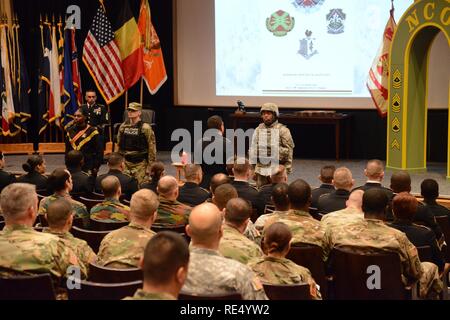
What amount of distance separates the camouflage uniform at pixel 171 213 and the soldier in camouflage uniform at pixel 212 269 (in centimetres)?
218

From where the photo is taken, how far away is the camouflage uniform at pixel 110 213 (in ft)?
18.1

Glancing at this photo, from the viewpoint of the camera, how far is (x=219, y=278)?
3.17 metres

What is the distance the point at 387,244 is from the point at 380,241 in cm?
5

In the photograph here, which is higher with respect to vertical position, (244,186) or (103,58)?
(103,58)


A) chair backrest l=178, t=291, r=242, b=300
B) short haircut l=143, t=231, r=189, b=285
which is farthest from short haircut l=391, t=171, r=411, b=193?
short haircut l=143, t=231, r=189, b=285

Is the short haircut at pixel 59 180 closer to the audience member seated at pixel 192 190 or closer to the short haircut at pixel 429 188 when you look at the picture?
the audience member seated at pixel 192 190

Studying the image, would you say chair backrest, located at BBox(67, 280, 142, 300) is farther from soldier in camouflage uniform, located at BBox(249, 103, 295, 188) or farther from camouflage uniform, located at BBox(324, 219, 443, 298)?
soldier in camouflage uniform, located at BBox(249, 103, 295, 188)

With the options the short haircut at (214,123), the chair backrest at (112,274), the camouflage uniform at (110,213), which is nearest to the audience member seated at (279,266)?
the chair backrest at (112,274)

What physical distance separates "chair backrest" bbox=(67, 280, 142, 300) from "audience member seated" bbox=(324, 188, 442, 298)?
1.56 m

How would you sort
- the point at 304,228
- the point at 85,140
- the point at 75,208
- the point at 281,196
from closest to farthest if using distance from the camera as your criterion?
the point at 304,228 < the point at 281,196 < the point at 75,208 < the point at 85,140

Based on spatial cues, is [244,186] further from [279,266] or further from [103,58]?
[103,58]

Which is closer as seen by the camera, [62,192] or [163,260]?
[163,260]

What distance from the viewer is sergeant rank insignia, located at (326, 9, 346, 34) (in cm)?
1234

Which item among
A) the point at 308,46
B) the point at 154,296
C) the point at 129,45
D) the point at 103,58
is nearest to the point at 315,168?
the point at 308,46
